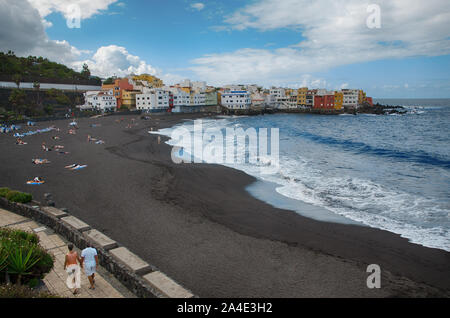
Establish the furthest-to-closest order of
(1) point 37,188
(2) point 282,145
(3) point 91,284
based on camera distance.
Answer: (2) point 282,145 → (1) point 37,188 → (3) point 91,284

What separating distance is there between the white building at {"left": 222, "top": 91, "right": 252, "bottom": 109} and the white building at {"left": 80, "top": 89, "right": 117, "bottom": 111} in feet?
128

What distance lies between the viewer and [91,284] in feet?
20.4

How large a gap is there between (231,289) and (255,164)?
15.9 meters

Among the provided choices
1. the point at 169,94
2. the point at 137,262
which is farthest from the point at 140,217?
the point at 169,94

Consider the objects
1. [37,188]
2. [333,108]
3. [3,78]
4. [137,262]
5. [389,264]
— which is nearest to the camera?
[137,262]

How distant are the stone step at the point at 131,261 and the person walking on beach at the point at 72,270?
0.95m

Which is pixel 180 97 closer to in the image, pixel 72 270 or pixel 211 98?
pixel 211 98

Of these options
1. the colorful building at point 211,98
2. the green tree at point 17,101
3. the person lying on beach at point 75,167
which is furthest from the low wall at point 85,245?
the colorful building at point 211,98

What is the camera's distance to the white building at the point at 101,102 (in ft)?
246

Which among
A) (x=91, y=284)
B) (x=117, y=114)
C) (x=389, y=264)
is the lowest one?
(x=389, y=264)

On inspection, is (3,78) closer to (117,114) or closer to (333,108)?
(117,114)

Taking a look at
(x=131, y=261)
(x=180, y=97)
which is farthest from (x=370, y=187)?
(x=180, y=97)

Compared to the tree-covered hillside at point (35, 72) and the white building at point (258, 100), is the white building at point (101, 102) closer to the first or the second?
the tree-covered hillside at point (35, 72)

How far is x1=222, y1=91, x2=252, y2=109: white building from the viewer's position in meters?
98.8
